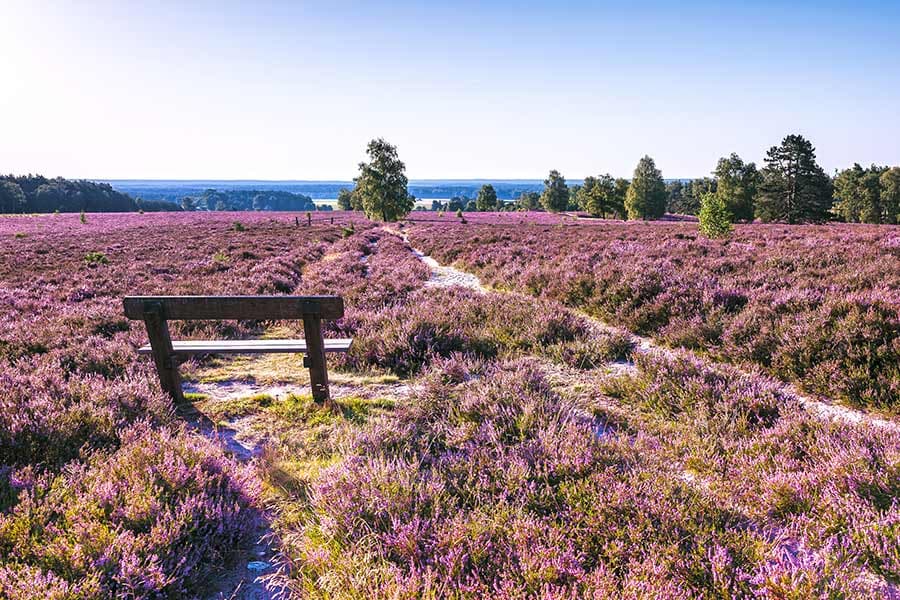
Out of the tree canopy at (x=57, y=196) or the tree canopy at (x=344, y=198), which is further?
the tree canopy at (x=344, y=198)

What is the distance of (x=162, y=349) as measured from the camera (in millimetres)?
4895

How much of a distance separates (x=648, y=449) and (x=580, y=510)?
1201 millimetres

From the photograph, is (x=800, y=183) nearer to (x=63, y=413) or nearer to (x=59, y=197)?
(x=63, y=413)

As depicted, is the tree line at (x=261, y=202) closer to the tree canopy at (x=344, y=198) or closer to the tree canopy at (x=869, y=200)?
the tree canopy at (x=344, y=198)

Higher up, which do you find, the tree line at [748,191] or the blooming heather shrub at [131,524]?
the tree line at [748,191]

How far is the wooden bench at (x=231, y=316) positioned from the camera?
4.50 metres

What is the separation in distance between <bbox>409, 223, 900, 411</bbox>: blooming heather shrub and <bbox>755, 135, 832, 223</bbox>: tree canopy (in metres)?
42.2

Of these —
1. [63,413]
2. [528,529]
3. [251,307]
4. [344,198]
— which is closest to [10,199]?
[344,198]

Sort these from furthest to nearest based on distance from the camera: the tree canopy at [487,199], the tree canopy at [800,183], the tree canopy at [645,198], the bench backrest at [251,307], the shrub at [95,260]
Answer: the tree canopy at [487,199] → the tree canopy at [645,198] → the tree canopy at [800,183] → the shrub at [95,260] → the bench backrest at [251,307]

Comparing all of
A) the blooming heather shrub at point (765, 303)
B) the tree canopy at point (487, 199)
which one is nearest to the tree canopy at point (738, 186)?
the tree canopy at point (487, 199)

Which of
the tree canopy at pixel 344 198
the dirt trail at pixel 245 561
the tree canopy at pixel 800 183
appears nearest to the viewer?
the dirt trail at pixel 245 561

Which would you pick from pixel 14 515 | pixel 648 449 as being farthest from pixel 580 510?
pixel 14 515

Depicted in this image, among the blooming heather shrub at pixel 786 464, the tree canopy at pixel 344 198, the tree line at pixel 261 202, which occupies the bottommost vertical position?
the blooming heather shrub at pixel 786 464

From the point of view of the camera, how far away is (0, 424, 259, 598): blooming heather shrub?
2256 millimetres
